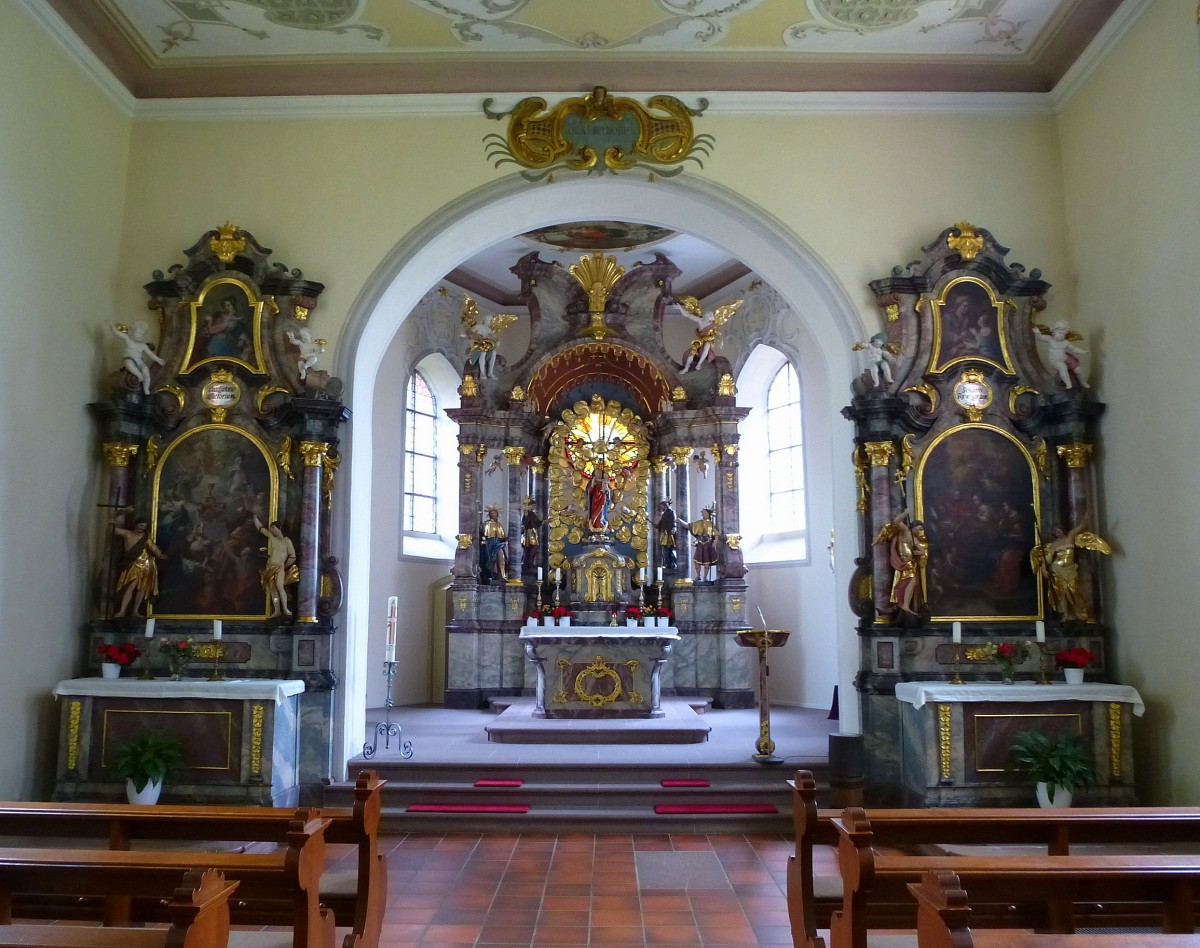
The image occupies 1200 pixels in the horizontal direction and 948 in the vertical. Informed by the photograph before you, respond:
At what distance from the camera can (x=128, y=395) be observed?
8.14m

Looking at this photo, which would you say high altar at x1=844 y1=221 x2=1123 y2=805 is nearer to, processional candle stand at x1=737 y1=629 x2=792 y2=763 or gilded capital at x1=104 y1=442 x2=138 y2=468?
processional candle stand at x1=737 y1=629 x2=792 y2=763

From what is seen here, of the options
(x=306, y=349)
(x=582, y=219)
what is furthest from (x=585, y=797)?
(x=582, y=219)

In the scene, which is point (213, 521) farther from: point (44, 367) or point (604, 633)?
point (604, 633)

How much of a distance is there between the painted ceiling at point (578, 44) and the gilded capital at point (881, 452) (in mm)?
3467

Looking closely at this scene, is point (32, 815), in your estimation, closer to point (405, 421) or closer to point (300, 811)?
point (300, 811)

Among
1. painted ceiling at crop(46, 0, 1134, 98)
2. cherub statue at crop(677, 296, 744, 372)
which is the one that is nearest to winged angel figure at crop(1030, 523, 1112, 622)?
painted ceiling at crop(46, 0, 1134, 98)

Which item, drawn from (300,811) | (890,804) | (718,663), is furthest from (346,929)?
(718,663)

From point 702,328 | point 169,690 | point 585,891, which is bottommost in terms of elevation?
point 585,891

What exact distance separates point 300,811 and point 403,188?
6676mm

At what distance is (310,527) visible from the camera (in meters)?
8.21

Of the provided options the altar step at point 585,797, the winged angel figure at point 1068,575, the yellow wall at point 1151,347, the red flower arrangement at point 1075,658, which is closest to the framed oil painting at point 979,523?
the winged angel figure at point 1068,575

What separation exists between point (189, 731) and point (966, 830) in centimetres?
589

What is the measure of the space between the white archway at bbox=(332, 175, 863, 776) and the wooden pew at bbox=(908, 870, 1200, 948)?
5.84m

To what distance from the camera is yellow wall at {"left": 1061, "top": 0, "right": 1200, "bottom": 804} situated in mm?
6930
